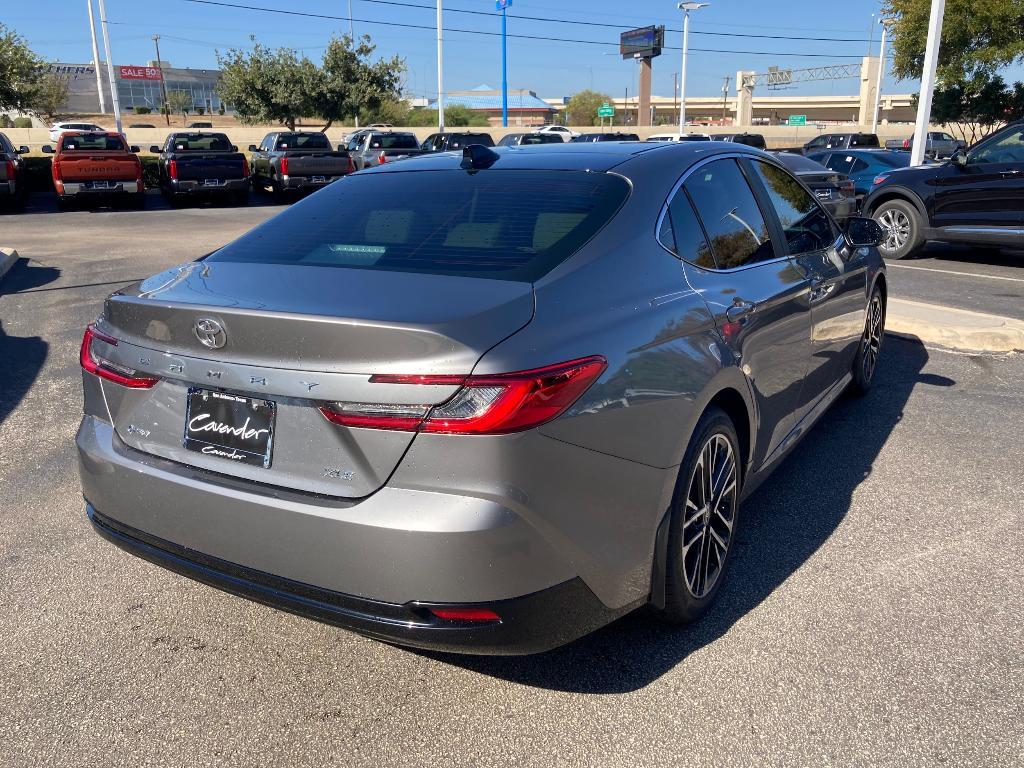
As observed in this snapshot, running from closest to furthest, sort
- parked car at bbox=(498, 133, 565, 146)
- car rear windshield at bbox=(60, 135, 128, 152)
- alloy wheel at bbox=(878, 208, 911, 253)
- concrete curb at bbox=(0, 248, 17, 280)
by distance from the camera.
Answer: concrete curb at bbox=(0, 248, 17, 280), alloy wheel at bbox=(878, 208, 911, 253), car rear windshield at bbox=(60, 135, 128, 152), parked car at bbox=(498, 133, 565, 146)

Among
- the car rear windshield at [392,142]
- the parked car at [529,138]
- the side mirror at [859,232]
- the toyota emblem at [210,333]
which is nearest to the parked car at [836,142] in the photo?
the parked car at [529,138]

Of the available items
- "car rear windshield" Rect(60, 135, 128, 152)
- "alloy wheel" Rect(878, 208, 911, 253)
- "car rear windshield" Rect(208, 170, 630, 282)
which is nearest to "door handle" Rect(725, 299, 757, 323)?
"car rear windshield" Rect(208, 170, 630, 282)

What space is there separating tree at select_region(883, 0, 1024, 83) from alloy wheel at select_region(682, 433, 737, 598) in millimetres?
26796

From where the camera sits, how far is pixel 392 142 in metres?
25.2

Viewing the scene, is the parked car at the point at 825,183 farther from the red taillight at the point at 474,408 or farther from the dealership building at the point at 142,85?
the dealership building at the point at 142,85

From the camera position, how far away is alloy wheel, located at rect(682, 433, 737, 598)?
292 centimetres

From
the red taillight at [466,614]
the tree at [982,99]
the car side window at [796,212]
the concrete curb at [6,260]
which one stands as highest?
the tree at [982,99]

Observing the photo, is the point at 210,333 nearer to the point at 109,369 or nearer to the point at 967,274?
the point at 109,369

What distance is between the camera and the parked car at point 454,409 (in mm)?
2184

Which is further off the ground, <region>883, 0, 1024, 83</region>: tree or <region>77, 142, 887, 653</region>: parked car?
<region>883, 0, 1024, 83</region>: tree

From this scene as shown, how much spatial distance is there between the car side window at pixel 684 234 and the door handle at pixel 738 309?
166 mm

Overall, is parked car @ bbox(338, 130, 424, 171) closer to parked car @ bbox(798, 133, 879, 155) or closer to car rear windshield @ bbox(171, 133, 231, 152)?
car rear windshield @ bbox(171, 133, 231, 152)

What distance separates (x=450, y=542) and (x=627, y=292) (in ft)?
3.26

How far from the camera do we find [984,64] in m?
26.2
